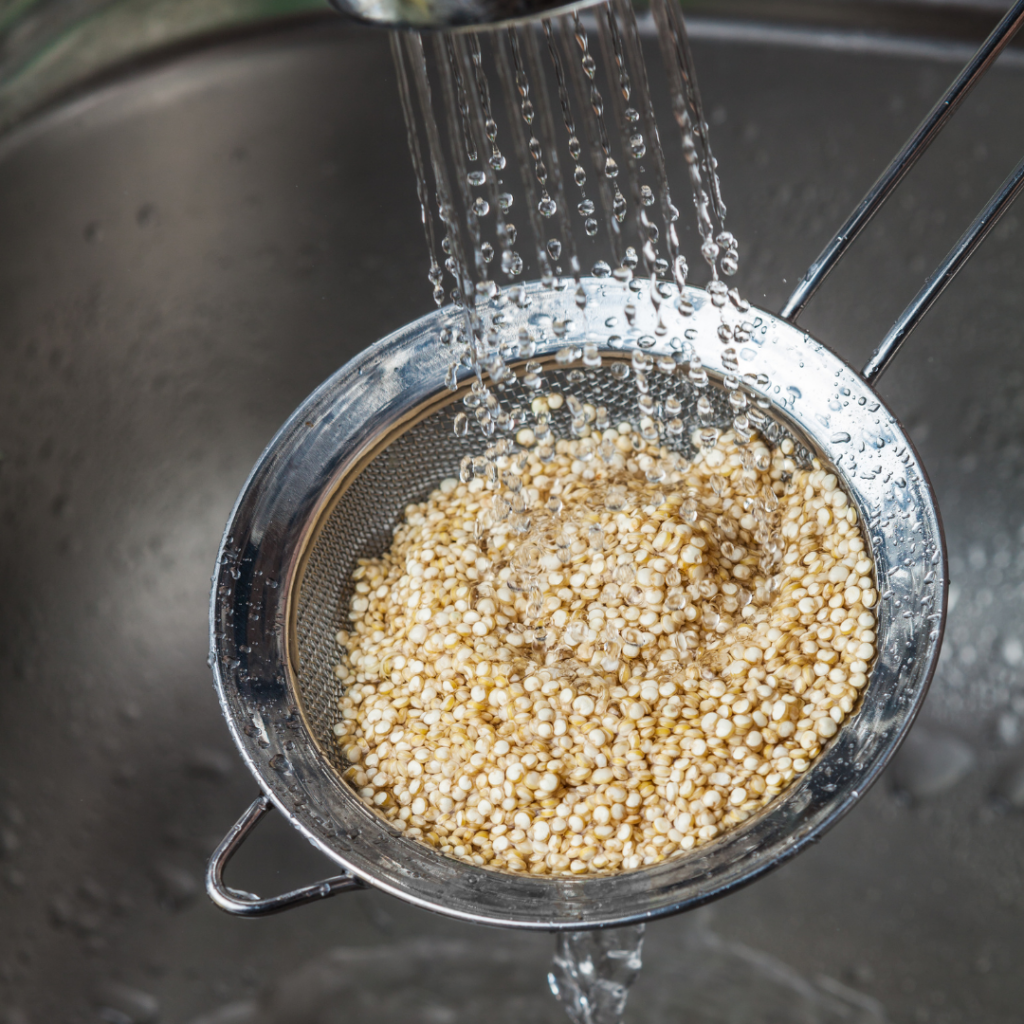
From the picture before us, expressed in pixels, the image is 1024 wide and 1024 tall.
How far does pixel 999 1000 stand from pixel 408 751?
86 centimetres

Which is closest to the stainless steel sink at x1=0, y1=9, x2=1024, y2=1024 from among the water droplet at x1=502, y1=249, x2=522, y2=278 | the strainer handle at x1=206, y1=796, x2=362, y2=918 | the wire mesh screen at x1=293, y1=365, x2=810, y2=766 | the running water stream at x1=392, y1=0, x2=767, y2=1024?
the running water stream at x1=392, y1=0, x2=767, y2=1024

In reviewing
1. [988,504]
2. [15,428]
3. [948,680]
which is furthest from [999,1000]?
[15,428]

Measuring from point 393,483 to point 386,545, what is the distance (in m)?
0.08

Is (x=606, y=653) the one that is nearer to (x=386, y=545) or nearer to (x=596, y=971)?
(x=386, y=545)

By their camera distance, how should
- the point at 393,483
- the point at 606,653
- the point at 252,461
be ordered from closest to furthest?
the point at 606,653 < the point at 393,483 < the point at 252,461

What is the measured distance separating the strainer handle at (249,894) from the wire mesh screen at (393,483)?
0.41 ft

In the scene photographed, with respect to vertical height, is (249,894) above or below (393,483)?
below

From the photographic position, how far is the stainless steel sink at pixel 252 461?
1311mm

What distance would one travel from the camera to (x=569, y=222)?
1.21 metres

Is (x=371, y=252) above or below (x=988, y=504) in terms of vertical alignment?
above

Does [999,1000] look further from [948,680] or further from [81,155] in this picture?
[81,155]

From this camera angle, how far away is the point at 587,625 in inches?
40.3

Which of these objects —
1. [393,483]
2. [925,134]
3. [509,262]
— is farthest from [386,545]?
[925,134]

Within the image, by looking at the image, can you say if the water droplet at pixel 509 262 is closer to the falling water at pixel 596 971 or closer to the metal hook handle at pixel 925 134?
the metal hook handle at pixel 925 134
